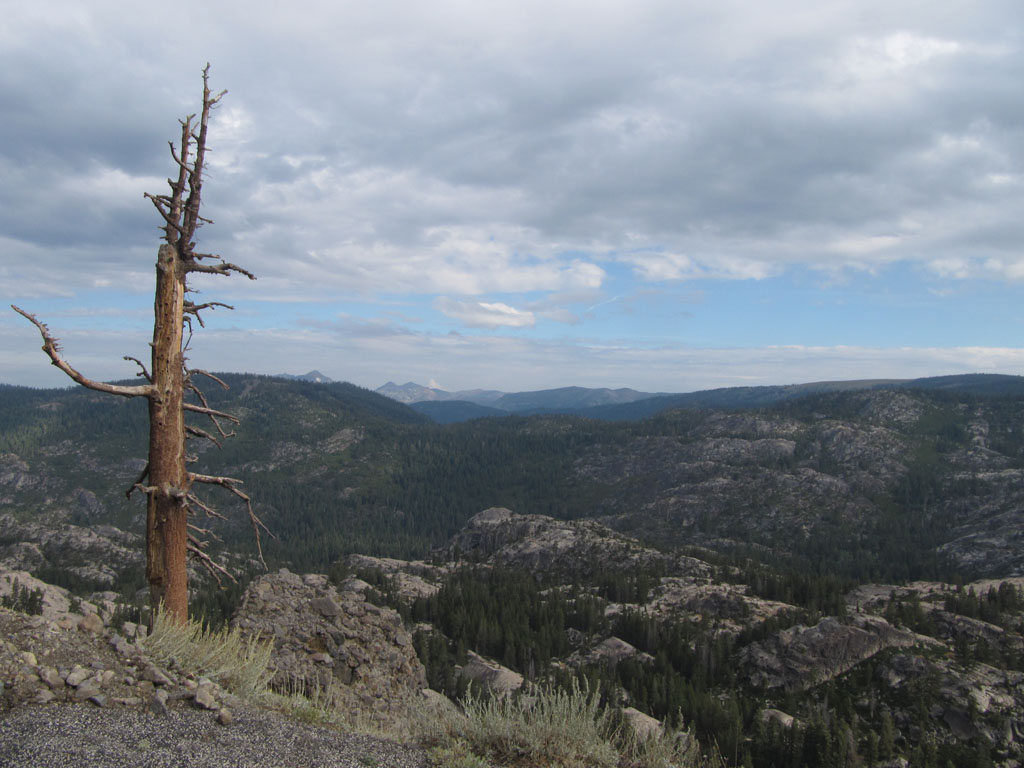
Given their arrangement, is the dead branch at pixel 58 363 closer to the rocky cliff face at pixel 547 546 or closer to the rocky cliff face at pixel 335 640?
the rocky cliff face at pixel 335 640

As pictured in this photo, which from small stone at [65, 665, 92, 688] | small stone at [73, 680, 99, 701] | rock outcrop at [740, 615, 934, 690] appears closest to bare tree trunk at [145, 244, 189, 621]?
small stone at [65, 665, 92, 688]

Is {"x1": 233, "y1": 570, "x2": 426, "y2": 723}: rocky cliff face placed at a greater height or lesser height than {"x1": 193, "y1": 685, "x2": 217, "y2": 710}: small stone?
lesser

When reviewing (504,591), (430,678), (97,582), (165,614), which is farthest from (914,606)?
(97,582)

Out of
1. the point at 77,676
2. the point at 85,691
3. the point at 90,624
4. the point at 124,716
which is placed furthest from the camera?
the point at 90,624

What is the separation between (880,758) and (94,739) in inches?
2806

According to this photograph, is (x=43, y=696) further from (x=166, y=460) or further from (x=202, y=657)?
(x=166, y=460)

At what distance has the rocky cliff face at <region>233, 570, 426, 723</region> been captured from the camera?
101 ft

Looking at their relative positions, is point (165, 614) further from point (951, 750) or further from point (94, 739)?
point (951, 750)

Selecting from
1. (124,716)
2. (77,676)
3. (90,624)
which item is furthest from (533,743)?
(90,624)

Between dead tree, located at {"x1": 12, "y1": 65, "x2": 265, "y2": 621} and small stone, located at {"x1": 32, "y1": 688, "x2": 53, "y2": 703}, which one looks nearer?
small stone, located at {"x1": 32, "y1": 688, "x2": 53, "y2": 703}

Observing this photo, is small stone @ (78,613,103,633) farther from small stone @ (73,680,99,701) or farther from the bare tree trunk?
small stone @ (73,680,99,701)

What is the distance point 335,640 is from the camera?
116 feet

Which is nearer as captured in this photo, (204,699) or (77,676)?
(77,676)

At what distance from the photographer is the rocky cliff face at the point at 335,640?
101ft
